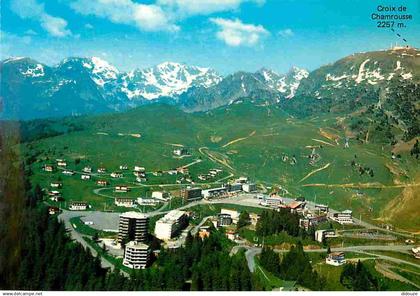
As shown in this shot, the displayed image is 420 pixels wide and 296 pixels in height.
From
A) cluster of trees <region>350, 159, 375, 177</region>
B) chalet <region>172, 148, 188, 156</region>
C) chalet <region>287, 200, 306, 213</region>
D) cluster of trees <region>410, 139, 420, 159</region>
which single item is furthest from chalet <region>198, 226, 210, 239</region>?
cluster of trees <region>410, 139, 420, 159</region>

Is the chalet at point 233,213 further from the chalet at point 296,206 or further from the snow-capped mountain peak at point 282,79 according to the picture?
the snow-capped mountain peak at point 282,79

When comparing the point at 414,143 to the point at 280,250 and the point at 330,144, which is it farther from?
the point at 280,250

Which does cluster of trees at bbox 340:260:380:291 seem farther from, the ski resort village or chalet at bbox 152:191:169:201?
chalet at bbox 152:191:169:201

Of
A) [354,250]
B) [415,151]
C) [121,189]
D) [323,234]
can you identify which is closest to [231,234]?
[323,234]

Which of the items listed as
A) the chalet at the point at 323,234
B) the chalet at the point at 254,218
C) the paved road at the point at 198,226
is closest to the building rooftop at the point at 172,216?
the paved road at the point at 198,226

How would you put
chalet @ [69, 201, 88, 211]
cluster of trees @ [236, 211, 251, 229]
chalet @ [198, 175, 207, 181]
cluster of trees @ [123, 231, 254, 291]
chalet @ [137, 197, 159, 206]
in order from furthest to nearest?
1. chalet @ [198, 175, 207, 181]
2. chalet @ [137, 197, 159, 206]
3. chalet @ [69, 201, 88, 211]
4. cluster of trees @ [236, 211, 251, 229]
5. cluster of trees @ [123, 231, 254, 291]

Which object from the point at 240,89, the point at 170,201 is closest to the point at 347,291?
the point at 170,201

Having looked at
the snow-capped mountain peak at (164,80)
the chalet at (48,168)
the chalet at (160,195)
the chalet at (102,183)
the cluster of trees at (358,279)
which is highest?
the snow-capped mountain peak at (164,80)
